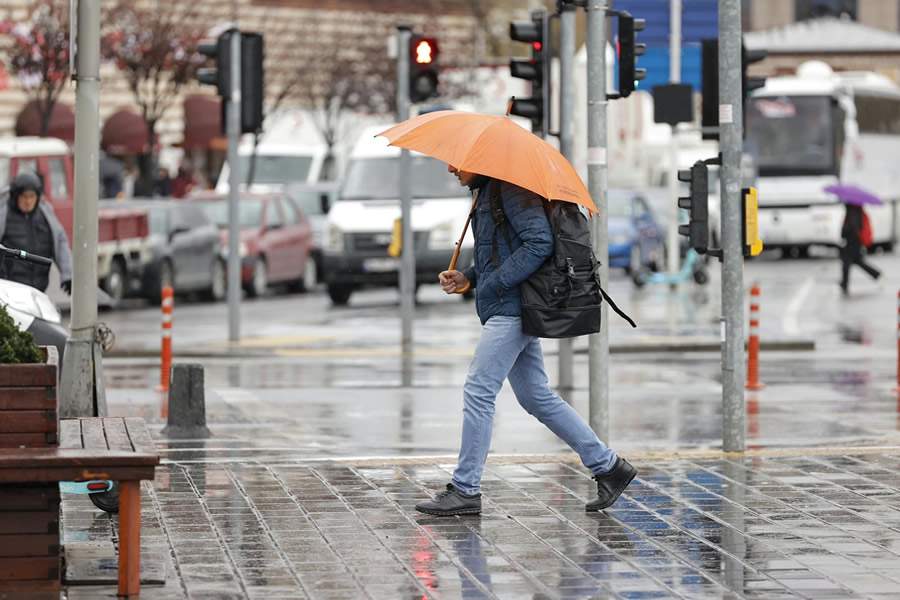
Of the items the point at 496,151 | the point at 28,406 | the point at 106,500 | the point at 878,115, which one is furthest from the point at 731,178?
the point at 878,115

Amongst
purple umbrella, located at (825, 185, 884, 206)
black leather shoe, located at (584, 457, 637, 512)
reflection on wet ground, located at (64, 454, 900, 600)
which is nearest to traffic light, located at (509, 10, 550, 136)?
reflection on wet ground, located at (64, 454, 900, 600)

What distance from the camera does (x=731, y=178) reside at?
1166cm

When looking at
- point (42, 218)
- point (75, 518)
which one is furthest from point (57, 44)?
point (75, 518)

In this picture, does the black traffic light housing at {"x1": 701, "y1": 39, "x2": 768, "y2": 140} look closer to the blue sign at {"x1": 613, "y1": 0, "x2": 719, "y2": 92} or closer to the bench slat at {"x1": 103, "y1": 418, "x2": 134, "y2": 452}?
the bench slat at {"x1": 103, "y1": 418, "x2": 134, "y2": 452}

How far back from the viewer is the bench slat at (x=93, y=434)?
781cm

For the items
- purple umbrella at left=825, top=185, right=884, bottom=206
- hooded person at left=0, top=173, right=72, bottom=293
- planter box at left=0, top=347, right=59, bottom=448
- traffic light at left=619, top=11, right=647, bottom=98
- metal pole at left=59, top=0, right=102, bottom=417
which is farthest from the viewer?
purple umbrella at left=825, top=185, right=884, bottom=206

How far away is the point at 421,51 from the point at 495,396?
1196 centimetres

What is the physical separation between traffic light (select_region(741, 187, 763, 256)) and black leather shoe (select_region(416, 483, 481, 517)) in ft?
9.29

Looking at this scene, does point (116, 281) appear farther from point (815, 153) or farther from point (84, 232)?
point (815, 153)

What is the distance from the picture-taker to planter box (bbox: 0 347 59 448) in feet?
24.9

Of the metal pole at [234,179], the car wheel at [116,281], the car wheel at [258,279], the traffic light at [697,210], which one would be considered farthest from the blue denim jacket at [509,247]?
the car wheel at [258,279]

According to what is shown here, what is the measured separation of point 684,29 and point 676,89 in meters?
36.8

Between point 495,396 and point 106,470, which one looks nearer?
point 106,470

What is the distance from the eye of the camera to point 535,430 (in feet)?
45.4
